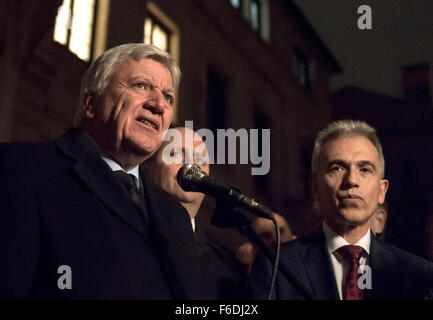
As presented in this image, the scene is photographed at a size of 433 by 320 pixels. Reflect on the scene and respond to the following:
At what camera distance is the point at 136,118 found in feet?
6.49

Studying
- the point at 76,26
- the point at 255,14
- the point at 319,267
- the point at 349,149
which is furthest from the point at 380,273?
the point at 255,14

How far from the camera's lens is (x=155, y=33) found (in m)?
7.46

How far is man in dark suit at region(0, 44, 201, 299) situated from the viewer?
1.53m

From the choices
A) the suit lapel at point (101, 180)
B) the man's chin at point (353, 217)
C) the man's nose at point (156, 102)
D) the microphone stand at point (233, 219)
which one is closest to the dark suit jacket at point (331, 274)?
the man's chin at point (353, 217)

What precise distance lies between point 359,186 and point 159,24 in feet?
20.7

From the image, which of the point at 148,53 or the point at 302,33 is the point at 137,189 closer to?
the point at 148,53

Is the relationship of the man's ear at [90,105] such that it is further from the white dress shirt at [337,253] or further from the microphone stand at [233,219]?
the white dress shirt at [337,253]

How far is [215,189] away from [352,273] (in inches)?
27.1

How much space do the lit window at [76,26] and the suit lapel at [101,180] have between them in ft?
13.7

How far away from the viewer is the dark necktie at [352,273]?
6.08 ft

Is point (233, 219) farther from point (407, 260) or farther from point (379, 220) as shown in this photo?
point (379, 220)

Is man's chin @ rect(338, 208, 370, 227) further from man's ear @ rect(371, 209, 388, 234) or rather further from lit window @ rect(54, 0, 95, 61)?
lit window @ rect(54, 0, 95, 61)

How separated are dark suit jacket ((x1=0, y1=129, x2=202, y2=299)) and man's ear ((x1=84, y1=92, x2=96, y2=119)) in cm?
30
